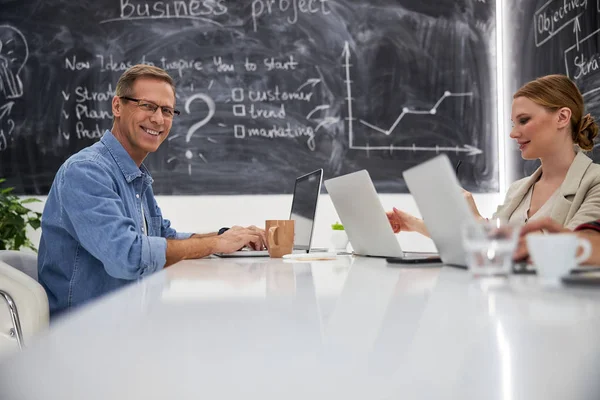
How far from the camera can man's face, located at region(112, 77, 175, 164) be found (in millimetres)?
2105

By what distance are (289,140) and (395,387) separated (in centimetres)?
322

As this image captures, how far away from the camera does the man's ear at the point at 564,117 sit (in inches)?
87.8

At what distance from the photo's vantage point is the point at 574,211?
6.45ft

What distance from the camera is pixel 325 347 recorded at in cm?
53

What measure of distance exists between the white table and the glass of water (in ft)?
0.17

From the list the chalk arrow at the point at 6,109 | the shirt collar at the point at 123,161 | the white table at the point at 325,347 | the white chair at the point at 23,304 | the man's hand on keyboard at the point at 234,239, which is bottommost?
the white chair at the point at 23,304

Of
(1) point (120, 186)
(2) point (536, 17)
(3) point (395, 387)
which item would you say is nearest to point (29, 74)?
(1) point (120, 186)

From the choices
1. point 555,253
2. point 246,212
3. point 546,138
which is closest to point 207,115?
point 246,212

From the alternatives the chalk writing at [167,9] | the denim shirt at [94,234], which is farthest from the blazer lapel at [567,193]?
the chalk writing at [167,9]

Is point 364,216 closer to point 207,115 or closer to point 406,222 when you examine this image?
point 406,222

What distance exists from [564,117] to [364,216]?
964 mm

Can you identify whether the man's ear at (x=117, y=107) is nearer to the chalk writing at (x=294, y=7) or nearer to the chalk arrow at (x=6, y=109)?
the chalk writing at (x=294, y=7)

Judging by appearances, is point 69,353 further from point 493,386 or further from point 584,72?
point 584,72

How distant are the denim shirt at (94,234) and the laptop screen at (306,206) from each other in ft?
1.76
